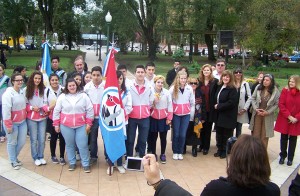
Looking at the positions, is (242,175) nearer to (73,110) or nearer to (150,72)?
(73,110)

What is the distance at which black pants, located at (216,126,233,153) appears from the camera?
7.35m

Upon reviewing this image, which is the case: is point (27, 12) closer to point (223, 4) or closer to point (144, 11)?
point (144, 11)

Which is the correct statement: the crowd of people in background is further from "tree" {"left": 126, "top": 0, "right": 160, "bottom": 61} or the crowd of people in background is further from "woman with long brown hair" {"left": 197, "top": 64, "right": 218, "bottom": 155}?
"tree" {"left": 126, "top": 0, "right": 160, "bottom": 61}

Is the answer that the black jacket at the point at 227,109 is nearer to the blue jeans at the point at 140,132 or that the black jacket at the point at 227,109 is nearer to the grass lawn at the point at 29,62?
the blue jeans at the point at 140,132

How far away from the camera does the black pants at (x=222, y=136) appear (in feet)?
24.1

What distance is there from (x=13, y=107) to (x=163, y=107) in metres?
2.73

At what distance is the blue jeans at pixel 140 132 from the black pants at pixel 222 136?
1690mm

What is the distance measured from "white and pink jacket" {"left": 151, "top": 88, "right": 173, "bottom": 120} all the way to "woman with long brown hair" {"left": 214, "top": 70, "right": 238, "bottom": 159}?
40.1 inches

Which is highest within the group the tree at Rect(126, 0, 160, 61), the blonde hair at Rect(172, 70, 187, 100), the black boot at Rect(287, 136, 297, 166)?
the tree at Rect(126, 0, 160, 61)

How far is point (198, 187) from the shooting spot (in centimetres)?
586

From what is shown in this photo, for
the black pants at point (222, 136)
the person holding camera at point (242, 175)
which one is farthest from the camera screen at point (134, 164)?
the black pants at point (222, 136)

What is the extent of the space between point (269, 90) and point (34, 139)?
4696 millimetres

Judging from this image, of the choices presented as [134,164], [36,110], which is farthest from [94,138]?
[134,164]

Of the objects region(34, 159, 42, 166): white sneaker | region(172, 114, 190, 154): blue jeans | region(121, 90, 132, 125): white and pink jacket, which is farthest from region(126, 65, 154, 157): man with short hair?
region(34, 159, 42, 166): white sneaker
